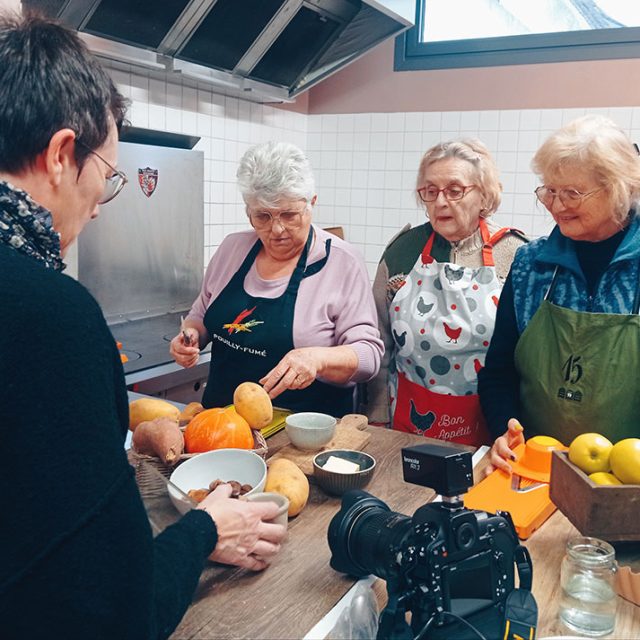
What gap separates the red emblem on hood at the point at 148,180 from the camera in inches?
112

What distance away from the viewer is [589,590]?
0.95 metres

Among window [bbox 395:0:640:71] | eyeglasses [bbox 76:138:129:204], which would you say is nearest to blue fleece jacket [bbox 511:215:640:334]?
eyeglasses [bbox 76:138:129:204]

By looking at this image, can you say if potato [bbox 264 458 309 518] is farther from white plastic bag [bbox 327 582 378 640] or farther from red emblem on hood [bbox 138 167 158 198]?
red emblem on hood [bbox 138 167 158 198]

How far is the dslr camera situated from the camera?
822mm

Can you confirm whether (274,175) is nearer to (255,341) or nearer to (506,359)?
(255,341)

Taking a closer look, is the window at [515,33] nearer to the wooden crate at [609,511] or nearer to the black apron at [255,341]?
the black apron at [255,341]

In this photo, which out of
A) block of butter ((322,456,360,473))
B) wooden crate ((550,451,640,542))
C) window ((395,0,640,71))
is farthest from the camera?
window ((395,0,640,71))

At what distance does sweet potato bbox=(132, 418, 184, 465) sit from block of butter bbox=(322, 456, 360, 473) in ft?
0.96

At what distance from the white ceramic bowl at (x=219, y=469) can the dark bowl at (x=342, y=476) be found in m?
0.13

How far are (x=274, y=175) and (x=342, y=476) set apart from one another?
96 cm

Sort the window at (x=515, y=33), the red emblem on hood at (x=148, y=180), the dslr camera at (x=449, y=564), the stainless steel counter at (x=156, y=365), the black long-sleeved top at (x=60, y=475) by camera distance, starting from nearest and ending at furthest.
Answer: the black long-sleeved top at (x=60, y=475) → the dslr camera at (x=449, y=564) → the stainless steel counter at (x=156, y=365) → the red emblem on hood at (x=148, y=180) → the window at (x=515, y=33)

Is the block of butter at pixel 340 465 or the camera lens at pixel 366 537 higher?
the camera lens at pixel 366 537

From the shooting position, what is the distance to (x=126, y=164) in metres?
2.76

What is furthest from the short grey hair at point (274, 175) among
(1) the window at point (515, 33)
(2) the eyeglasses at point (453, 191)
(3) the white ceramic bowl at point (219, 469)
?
(1) the window at point (515, 33)
